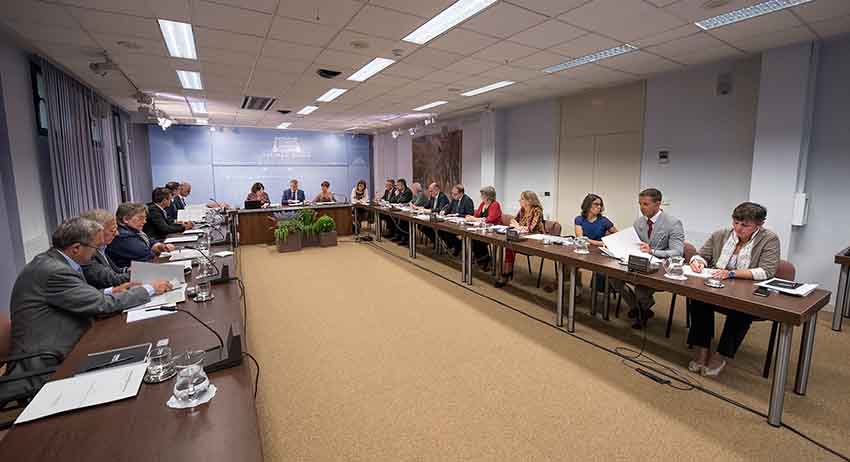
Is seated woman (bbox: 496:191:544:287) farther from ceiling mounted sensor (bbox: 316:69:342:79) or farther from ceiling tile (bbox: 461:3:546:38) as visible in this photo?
ceiling mounted sensor (bbox: 316:69:342:79)

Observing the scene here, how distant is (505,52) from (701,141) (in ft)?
9.02

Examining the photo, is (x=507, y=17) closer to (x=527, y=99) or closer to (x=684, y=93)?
(x=684, y=93)

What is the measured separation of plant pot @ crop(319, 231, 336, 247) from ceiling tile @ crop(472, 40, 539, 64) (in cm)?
424

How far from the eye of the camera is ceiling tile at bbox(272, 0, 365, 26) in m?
2.89

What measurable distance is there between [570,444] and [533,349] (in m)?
1.07

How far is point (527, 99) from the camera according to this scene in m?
6.73

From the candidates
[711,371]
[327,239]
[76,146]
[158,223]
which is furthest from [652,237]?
[76,146]

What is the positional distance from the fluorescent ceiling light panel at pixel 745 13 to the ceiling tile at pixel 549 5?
124 centimetres

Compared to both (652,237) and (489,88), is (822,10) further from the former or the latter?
(489,88)

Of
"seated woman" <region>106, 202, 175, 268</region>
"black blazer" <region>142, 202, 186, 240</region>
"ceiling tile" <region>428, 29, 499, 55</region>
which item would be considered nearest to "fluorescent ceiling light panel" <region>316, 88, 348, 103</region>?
"ceiling tile" <region>428, 29, 499, 55</region>

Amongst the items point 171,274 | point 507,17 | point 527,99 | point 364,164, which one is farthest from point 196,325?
point 364,164

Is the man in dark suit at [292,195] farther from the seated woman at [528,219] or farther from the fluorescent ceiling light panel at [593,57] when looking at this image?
the fluorescent ceiling light panel at [593,57]

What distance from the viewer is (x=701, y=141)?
4.71 meters

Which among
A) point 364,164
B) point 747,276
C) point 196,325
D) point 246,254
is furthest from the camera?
point 364,164
